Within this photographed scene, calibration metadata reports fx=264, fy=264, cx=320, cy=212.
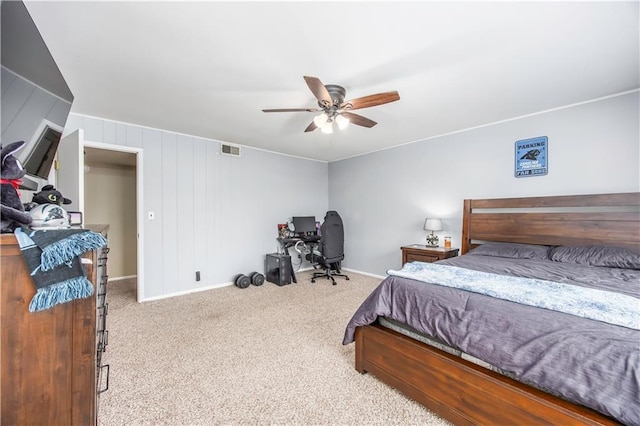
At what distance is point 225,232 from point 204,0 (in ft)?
10.9

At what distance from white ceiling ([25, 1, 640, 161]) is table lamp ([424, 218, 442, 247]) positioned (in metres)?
1.45

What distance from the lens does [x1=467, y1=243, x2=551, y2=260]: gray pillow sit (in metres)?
2.77

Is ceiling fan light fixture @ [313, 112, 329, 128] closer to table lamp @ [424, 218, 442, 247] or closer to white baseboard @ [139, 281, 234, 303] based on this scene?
table lamp @ [424, 218, 442, 247]

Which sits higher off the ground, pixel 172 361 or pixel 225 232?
Result: pixel 225 232

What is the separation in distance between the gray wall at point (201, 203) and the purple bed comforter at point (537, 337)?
9.56ft

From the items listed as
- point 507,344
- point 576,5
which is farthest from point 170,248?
point 576,5

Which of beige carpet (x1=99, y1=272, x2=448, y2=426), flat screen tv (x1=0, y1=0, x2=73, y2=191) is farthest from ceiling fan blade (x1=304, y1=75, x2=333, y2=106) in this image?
beige carpet (x1=99, y1=272, x2=448, y2=426)

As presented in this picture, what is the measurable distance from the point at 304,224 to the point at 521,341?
4.04 m


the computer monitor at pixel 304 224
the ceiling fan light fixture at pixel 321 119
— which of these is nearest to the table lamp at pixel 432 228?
the computer monitor at pixel 304 224

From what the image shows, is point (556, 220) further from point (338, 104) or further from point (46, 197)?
point (46, 197)

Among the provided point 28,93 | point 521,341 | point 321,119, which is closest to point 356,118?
point 321,119

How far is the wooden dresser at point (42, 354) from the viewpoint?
2.89 ft

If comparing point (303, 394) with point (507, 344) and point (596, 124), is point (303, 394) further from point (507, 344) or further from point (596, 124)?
point (596, 124)

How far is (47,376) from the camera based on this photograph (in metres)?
0.96
